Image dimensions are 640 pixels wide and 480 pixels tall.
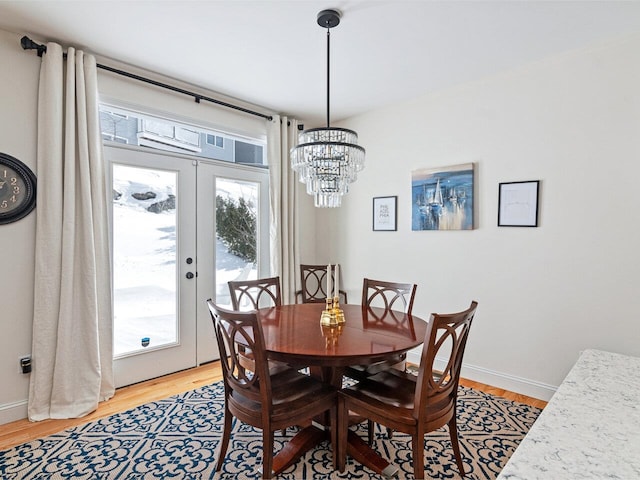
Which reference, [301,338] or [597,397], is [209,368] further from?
[597,397]

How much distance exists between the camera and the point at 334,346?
5.91 ft

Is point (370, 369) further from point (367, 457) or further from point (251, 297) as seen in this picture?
point (251, 297)

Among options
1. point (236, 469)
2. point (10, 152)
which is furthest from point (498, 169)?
point (10, 152)

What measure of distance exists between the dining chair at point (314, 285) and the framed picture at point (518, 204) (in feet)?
5.60

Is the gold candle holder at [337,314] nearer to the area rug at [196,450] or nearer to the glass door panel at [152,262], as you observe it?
the area rug at [196,450]

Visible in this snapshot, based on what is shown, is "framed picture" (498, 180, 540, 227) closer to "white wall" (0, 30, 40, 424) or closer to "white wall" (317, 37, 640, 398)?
"white wall" (317, 37, 640, 398)

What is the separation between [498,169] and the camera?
3.03m

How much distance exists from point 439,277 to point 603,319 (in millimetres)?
1253

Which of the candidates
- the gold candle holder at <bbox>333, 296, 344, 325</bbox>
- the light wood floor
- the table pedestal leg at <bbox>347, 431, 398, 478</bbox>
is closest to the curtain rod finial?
the light wood floor

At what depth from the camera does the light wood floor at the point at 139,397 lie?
2.30 meters

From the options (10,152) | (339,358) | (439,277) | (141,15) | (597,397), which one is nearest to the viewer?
(597,397)

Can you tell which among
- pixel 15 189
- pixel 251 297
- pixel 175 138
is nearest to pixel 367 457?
pixel 251 297

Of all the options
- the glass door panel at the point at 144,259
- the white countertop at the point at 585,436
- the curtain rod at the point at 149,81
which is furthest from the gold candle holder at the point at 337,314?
the curtain rod at the point at 149,81

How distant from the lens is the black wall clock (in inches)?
93.4
